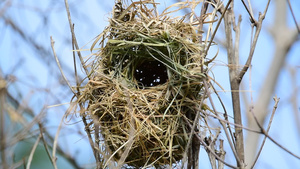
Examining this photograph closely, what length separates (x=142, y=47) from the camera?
2.04 m

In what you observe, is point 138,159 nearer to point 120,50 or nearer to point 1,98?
point 120,50

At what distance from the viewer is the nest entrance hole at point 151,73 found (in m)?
2.25

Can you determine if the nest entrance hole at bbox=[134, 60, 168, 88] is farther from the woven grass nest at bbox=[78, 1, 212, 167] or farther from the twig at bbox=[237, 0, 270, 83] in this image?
the twig at bbox=[237, 0, 270, 83]

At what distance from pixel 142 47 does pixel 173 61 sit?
0.18m

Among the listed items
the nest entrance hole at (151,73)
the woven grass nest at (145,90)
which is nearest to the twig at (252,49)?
the woven grass nest at (145,90)

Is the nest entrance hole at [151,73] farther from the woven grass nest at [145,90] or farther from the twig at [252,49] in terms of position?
the twig at [252,49]

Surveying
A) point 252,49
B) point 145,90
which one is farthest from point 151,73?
point 252,49

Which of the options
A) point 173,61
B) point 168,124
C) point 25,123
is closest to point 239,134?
point 168,124

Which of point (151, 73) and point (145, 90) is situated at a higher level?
point (151, 73)

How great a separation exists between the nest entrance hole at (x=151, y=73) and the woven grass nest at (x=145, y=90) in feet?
0.45

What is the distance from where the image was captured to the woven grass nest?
194 cm

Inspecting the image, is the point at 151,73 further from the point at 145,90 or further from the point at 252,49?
the point at 252,49

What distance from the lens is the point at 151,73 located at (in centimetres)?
229

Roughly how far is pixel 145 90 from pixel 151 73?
11.5 inches
